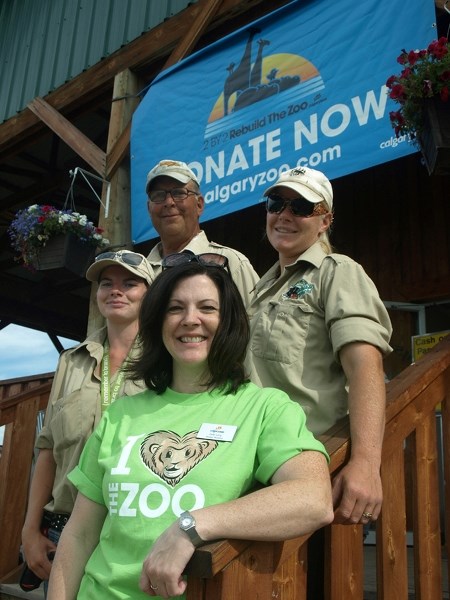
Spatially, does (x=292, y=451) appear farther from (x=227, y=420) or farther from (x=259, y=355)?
(x=259, y=355)

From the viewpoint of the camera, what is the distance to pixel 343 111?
4.15 m

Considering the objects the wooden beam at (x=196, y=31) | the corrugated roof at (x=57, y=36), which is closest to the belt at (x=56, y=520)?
the wooden beam at (x=196, y=31)

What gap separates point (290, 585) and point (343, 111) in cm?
326

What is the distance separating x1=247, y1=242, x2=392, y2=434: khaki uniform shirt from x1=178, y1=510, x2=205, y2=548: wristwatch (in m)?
0.70

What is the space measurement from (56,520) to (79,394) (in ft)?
1.66

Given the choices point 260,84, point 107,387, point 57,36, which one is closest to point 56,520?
point 107,387

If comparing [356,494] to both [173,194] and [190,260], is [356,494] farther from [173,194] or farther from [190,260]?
[173,194]

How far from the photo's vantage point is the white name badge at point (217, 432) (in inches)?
61.7

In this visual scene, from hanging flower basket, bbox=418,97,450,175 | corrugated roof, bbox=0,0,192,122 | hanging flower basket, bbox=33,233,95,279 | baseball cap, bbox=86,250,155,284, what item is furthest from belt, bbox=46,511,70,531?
corrugated roof, bbox=0,0,192,122

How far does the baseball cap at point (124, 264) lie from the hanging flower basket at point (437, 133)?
1351mm

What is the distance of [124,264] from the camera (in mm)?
2621

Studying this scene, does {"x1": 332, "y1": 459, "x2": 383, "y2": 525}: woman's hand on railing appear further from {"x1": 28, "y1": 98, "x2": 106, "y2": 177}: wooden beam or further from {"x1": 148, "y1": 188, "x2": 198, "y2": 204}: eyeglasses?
{"x1": 28, "y1": 98, "x2": 106, "y2": 177}: wooden beam

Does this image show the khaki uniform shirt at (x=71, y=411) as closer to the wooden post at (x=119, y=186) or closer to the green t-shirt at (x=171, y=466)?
the green t-shirt at (x=171, y=466)

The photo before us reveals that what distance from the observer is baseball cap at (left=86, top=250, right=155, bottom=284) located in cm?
263
